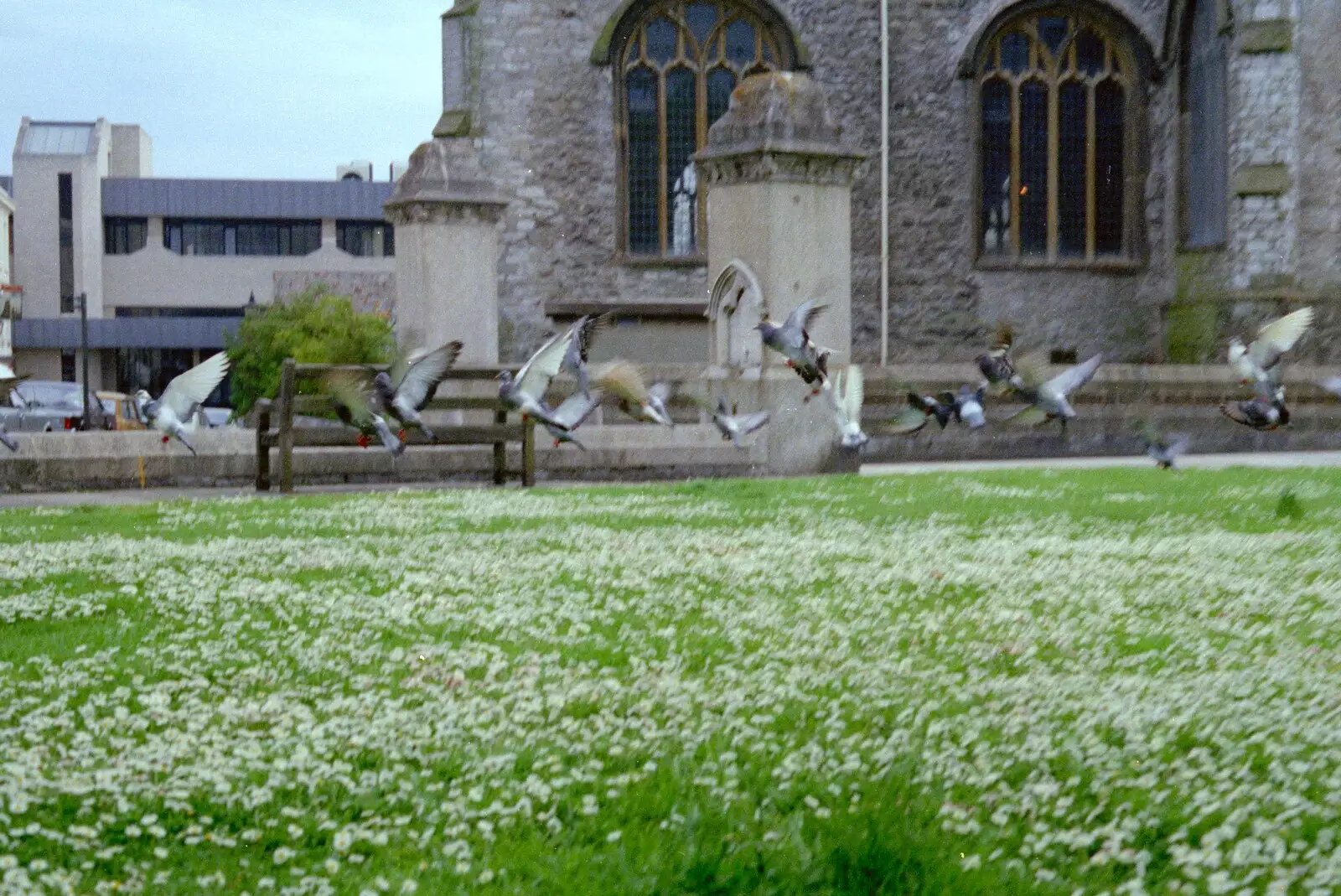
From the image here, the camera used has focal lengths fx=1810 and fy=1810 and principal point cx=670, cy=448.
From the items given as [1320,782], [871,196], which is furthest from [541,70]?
[1320,782]

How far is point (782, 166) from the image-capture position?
18203 millimetres

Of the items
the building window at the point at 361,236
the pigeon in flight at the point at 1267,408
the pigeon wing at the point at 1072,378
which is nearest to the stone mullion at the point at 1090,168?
the pigeon in flight at the point at 1267,408

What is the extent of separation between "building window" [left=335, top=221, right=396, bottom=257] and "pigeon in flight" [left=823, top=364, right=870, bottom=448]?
77576 millimetres

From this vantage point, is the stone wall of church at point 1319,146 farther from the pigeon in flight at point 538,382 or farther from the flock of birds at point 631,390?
the pigeon in flight at point 538,382

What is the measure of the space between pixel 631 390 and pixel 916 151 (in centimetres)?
1683

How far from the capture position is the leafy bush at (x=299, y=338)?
58.2 metres

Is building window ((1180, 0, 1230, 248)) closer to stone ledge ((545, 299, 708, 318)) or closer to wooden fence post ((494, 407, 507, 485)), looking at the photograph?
stone ledge ((545, 299, 708, 318))

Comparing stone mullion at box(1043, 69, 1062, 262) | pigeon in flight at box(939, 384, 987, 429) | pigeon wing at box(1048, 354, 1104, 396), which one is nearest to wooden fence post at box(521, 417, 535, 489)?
pigeon in flight at box(939, 384, 987, 429)

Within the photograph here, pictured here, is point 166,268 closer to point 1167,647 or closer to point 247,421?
point 247,421

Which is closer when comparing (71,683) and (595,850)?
(595,850)

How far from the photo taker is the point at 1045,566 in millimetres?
8859

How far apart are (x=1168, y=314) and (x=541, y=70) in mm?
11328

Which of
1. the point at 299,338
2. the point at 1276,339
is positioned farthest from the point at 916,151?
the point at 299,338

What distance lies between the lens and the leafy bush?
191 ft
